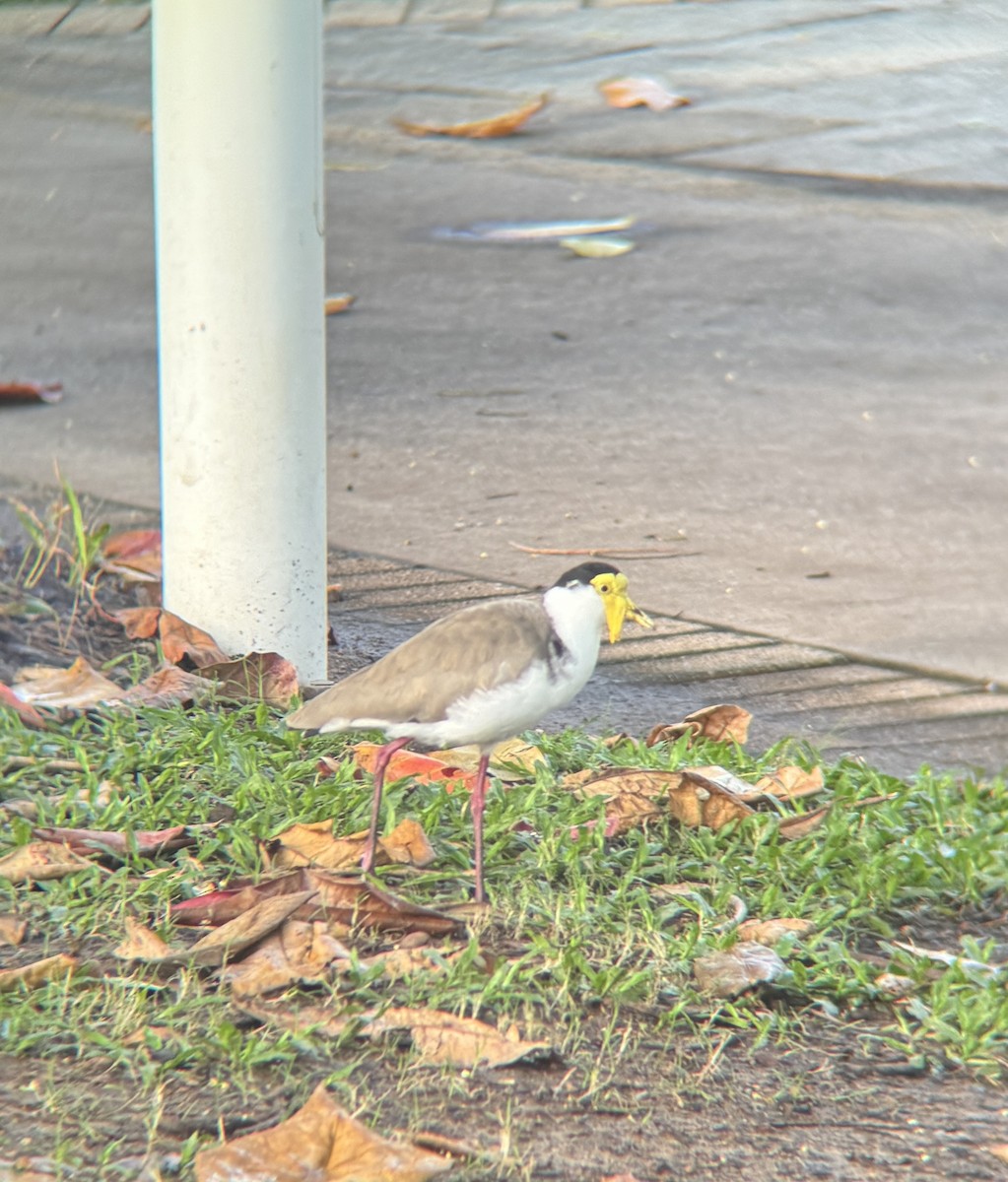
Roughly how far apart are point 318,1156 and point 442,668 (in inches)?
42.9

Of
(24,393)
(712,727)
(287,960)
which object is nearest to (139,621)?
(712,727)

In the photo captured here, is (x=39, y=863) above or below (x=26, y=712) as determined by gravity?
above

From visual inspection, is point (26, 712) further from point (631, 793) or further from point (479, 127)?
point (479, 127)

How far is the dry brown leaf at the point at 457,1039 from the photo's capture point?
3098 millimetres

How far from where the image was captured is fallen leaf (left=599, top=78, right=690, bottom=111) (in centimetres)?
1238

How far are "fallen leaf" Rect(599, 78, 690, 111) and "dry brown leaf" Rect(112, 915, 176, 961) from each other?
985 cm

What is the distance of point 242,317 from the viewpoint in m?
4.59

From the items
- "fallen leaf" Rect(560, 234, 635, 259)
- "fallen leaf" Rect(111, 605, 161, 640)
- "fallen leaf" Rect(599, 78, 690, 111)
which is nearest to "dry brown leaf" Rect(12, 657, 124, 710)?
"fallen leaf" Rect(111, 605, 161, 640)

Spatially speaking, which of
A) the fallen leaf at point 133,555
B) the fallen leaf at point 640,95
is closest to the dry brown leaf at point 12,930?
the fallen leaf at point 133,555

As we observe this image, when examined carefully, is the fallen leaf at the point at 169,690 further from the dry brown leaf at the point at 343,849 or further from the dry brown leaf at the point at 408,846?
the dry brown leaf at the point at 408,846

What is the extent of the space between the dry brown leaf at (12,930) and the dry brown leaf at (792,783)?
171 centimetres

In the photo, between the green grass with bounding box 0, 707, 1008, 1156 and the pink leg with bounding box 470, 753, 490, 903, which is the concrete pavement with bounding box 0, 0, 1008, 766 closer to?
the green grass with bounding box 0, 707, 1008, 1156

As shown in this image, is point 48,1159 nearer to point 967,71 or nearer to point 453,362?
point 453,362

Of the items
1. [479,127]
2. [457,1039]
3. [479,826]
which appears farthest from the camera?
[479,127]
